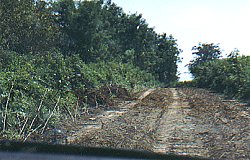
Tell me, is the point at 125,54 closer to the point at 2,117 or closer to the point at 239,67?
the point at 239,67

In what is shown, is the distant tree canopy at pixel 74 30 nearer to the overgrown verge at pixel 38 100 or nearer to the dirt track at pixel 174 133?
the overgrown verge at pixel 38 100

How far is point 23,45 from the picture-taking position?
2750 cm

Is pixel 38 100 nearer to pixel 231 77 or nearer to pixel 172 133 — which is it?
pixel 172 133

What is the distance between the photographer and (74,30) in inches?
1443

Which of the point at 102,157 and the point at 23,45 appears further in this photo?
the point at 23,45

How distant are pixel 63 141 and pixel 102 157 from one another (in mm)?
4495

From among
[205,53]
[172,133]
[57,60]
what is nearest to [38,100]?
[172,133]

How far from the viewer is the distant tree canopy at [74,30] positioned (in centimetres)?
2503

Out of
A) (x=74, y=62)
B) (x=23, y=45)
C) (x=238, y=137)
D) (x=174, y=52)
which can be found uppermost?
(x=174, y=52)

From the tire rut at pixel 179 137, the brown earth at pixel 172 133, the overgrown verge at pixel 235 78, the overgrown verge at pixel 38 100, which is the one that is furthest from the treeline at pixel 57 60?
the overgrown verge at pixel 235 78

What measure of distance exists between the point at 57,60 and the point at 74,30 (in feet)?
73.7

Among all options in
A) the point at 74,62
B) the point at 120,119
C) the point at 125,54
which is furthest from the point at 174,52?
the point at 120,119

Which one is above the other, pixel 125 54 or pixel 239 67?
pixel 125 54

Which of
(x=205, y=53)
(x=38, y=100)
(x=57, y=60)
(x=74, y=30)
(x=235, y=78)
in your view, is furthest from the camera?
(x=205, y=53)
